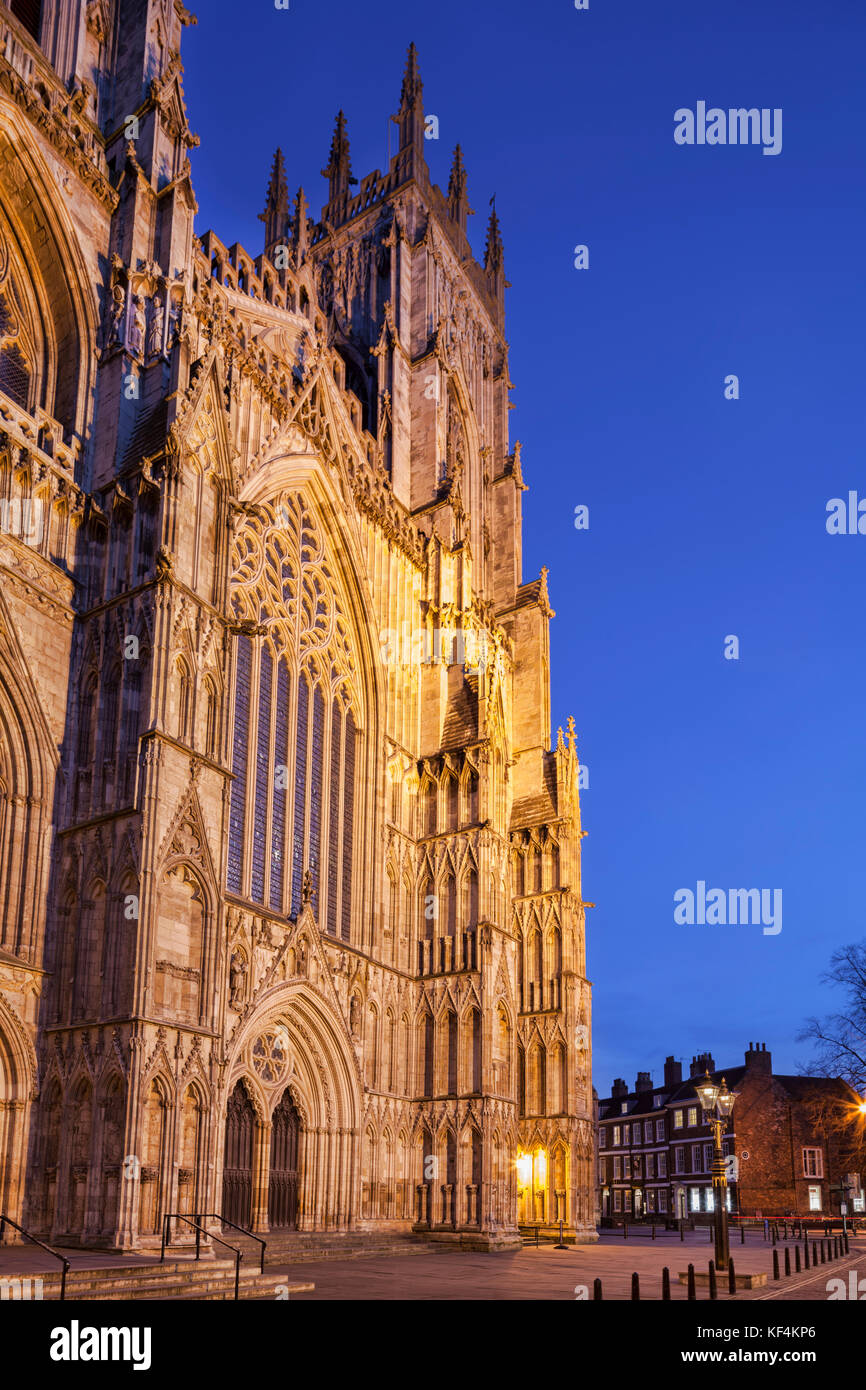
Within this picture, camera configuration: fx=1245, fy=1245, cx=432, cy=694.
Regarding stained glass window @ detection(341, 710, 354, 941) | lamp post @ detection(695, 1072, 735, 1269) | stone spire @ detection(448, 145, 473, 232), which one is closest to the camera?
lamp post @ detection(695, 1072, 735, 1269)

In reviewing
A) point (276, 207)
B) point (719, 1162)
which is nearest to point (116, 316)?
point (719, 1162)

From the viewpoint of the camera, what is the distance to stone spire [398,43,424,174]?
4597cm

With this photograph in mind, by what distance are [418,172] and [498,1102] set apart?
107 feet

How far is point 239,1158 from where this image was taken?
25.1 meters

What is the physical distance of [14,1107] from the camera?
781 inches

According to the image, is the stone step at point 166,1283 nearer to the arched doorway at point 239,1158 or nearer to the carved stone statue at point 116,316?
the arched doorway at point 239,1158

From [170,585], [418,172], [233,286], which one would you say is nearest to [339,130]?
[418,172]

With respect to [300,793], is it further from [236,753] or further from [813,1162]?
[813,1162]

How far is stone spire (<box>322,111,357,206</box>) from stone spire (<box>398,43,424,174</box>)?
11.5 feet

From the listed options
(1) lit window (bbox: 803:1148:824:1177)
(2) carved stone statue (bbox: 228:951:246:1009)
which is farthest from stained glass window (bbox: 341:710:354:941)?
(1) lit window (bbox: 803:1148:824:1177)

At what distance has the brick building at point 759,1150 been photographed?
65.4 meters

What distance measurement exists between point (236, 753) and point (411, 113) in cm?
3077

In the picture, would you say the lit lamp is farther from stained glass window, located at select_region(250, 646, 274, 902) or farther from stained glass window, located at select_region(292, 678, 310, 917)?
stained glass window, located at select_region(250, 646, 274, 902)

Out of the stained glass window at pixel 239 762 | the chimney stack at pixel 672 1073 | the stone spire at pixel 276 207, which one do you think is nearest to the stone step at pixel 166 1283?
the stained glass window at pixel 239 762
